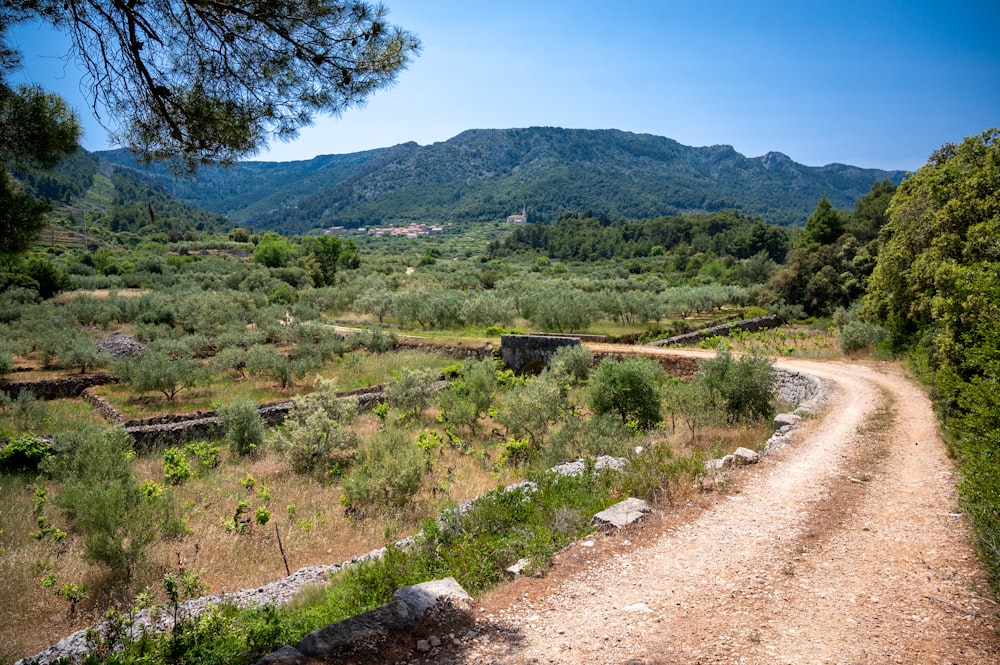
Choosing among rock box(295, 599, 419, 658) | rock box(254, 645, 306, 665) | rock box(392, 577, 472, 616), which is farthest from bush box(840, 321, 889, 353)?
rock box(254, 645, 306, 665)

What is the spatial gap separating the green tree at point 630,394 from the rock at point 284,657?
10225mm

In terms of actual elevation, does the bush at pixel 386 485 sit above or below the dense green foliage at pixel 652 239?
below

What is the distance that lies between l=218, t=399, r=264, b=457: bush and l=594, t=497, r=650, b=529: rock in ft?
30.0

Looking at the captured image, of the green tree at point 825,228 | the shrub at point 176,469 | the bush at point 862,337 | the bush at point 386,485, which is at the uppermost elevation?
the green tree at point 825,228

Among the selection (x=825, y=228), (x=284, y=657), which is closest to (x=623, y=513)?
(x=284, y=657)

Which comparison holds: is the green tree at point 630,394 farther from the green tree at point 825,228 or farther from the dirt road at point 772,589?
the green tree at point 825,228

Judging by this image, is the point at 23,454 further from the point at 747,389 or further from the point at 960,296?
the point at 960,296

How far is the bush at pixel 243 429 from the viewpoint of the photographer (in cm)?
1256

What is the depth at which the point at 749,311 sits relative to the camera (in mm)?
33812

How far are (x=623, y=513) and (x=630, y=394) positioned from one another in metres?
6.95

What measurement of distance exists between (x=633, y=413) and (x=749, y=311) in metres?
24.4

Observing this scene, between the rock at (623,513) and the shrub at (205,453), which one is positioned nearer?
the rock at (623,513)

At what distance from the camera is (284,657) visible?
151 inches

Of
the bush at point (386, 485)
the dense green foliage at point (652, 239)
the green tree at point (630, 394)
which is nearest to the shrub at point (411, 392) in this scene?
the green tree at point (630, 394)
